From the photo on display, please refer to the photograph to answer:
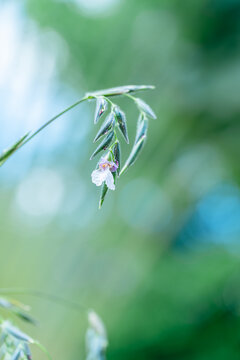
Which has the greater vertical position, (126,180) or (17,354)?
(126,180)

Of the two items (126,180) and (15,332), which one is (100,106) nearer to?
(15,332)

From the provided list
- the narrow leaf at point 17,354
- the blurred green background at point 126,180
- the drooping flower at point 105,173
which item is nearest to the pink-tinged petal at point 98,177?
the drooping flower at point 105,173

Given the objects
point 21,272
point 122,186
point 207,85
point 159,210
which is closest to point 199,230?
point 159,210

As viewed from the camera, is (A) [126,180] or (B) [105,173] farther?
(A) [126,180]

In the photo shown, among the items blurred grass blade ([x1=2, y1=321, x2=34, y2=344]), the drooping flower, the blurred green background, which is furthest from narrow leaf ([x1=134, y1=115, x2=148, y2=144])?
the blurred green background

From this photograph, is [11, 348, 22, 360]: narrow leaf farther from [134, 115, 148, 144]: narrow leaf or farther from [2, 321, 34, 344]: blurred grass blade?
[134, 115, 148, 144]: narrow leaf

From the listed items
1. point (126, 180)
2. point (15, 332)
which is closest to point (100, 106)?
point (15, 332)

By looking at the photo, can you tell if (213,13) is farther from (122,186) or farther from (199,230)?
(199,230)
